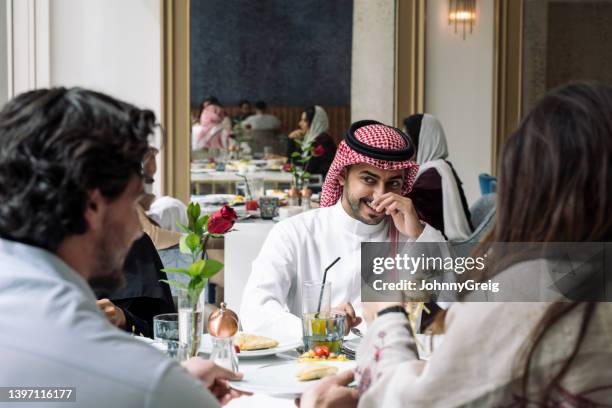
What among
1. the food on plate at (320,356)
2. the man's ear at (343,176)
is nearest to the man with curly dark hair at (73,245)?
the food on plate at (320,356)

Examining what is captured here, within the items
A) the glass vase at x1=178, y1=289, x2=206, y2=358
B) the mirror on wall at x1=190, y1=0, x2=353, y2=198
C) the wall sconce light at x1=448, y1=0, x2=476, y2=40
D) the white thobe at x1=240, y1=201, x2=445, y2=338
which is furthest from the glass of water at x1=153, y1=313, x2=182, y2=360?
the wall sconce light at x1=448, y1=0, x2=476, y2=40

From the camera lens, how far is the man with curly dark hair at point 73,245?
1253 mm

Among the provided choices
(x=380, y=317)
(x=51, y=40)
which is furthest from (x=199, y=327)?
(x=51, y=40)

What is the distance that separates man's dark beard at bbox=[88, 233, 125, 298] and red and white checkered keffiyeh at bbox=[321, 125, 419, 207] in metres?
2.02

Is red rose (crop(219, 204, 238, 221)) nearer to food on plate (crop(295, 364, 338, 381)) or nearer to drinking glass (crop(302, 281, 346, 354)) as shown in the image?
drinking glass (crop(302, 281, 346, 354))

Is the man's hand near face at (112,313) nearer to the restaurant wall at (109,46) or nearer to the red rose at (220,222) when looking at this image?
the red rose at (220,222)

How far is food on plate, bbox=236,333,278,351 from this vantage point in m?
2.46

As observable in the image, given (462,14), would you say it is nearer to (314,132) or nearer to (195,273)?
(314,132)

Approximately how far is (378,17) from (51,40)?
8.69ft

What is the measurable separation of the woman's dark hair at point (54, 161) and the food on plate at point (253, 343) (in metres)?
1.13

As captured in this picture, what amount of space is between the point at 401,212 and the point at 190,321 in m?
1.20

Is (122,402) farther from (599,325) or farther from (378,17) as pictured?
(378,17)

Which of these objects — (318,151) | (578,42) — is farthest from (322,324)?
(578,42)

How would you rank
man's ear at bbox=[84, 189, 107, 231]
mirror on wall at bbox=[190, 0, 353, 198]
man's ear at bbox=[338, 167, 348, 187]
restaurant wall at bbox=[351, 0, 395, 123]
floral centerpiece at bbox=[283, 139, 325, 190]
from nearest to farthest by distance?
man's ear at bbox=[84, 189, 107, 231]
man's ear at bbox=[338, 167, 348, 187]
floral centerpiece at bbox=[283, 139, 325, 190]
mirror on wall at bbox=[190, 0, 353, 198]
restaurant wall at bbox=[351, 0, 395, 123]
